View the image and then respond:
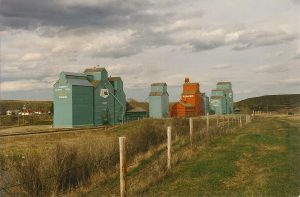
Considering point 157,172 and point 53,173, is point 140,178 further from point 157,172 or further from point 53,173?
point 53,173

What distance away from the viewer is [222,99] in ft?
310

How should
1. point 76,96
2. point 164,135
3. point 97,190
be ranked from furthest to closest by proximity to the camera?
point 76,96, point 164,135, point 97,190

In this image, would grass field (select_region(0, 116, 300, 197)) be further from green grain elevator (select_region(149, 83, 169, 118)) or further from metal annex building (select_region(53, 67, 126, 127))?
green grain elevator (select_region(149, 83, 169, 118))

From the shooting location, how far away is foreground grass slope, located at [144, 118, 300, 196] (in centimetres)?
1180

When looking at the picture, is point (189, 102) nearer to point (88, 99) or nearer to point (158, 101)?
point (158, 101)

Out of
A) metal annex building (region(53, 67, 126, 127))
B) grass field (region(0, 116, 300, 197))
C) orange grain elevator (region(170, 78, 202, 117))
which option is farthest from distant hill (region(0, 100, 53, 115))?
grass field (region(0, 116, 300, 197))

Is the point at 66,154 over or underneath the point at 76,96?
underneath

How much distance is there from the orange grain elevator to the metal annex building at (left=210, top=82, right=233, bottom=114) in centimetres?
796

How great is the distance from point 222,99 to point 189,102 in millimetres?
13343

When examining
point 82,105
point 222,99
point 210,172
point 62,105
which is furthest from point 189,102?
point 210,172

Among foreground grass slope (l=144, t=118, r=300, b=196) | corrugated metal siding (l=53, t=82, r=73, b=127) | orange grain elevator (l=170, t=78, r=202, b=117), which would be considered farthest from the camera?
orange grain elevator (l=170, t=78, r=202, b=117)

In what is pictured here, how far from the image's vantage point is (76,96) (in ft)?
186

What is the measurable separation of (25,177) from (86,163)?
4054 mm

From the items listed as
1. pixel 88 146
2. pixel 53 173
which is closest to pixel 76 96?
pixel 88 146
